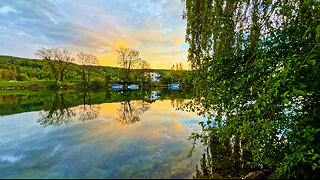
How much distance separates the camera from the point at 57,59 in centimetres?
4741

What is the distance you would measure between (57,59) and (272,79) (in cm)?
5917

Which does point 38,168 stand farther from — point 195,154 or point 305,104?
point 305,104

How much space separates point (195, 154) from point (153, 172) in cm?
181

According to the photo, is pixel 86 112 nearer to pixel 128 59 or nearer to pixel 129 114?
pixel 129 114

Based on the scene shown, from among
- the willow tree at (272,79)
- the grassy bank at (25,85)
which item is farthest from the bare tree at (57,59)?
the willow tree at (272,79)

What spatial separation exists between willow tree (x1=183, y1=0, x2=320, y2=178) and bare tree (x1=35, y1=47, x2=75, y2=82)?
5575cm

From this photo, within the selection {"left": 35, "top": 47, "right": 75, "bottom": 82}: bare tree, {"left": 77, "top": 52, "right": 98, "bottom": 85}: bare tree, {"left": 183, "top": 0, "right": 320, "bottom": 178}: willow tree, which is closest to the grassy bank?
{"left": 35, "top": 47, "right": 75, "bottom": 82}: bare tree

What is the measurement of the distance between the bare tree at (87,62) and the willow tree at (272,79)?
190 feet

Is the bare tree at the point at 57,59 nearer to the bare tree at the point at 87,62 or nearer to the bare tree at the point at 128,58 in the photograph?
the bare tree at the point at 87,62

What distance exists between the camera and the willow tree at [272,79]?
2.30 meters

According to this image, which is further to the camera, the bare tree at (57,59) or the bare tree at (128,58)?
the bare tree at (128,58)

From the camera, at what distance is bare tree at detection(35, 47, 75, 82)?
44938 mm

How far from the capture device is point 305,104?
10.3ft

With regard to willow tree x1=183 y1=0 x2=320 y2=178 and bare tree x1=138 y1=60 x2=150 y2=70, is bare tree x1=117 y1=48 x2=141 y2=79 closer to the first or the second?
bare tree x1=138 y1=60 x2=150 y2=70
